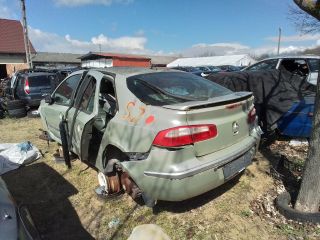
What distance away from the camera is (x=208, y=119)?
3072 mm

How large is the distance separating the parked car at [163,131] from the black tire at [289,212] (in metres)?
0.57

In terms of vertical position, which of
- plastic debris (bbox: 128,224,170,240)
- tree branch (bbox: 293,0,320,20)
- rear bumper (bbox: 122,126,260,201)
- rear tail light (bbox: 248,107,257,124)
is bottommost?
plastic debris (bbox: 128,224,170,240)

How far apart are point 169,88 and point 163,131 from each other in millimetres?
895

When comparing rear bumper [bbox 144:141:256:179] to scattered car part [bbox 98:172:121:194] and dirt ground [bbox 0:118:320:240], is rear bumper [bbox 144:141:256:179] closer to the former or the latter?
dirt ground [bbox 0:118:320:240]

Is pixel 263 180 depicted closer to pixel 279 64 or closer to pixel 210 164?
pixel 210 164

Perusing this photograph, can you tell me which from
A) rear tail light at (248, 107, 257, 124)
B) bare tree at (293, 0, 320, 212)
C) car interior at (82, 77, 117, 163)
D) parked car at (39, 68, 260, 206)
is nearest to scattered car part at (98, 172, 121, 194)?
parked car at (39, 68, 260, 206)

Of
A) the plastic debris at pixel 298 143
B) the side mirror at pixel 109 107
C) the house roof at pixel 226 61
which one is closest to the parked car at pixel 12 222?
the side mirror at pixel 109 107

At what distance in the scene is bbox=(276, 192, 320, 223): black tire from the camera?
3176 mm

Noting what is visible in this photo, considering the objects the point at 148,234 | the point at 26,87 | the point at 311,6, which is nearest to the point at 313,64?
the point at 311,6

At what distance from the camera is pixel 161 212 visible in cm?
362

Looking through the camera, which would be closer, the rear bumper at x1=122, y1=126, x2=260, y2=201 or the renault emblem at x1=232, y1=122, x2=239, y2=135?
the rear bumper at x1=122, y1=126, x2=260, y2=201

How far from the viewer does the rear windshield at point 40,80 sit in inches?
466

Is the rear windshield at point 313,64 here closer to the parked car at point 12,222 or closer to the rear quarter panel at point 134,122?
the rear quarter panel at point 134,122

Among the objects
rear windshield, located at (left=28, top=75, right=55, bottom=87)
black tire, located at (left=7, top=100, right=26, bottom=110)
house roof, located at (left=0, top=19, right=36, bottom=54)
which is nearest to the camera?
black tire, located at (left=7, top=100, right=26, bottom=110)
